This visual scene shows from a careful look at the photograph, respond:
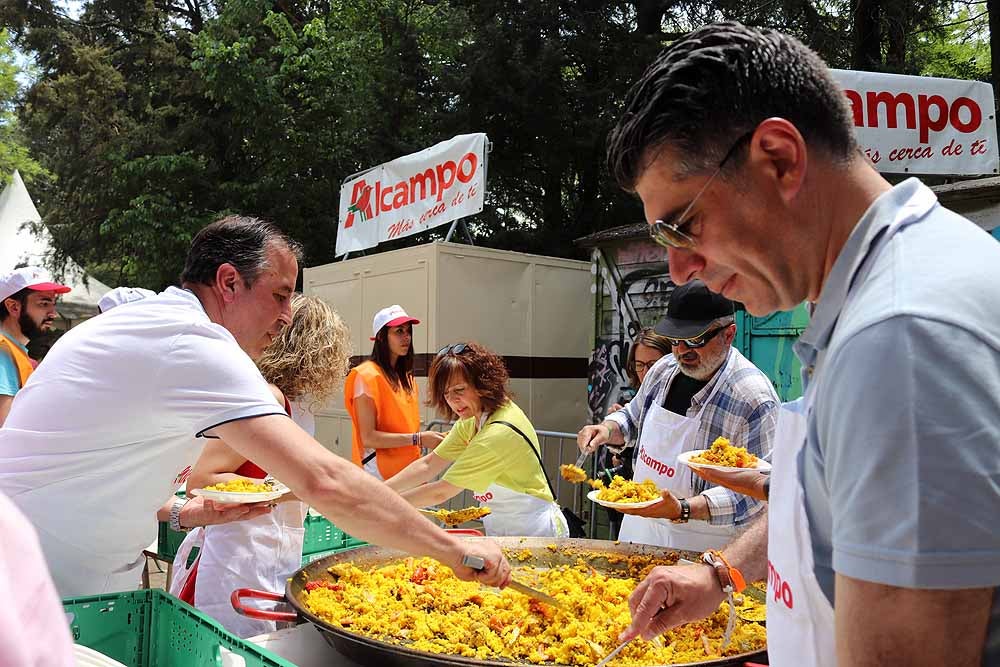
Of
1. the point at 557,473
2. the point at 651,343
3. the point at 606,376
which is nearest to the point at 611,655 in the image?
the point at 651,343

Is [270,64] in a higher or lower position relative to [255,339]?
higher

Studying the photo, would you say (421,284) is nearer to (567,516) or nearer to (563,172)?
(567,516)

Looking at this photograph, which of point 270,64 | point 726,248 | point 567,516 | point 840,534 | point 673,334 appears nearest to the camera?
point 840,534

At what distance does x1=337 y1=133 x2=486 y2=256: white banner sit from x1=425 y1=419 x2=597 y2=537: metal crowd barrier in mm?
2464

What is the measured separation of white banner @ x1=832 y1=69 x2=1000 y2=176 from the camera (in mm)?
7109

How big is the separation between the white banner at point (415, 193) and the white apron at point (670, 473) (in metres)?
4.98

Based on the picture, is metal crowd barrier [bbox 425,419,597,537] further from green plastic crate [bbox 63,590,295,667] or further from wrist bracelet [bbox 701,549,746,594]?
green plastic crate [bbox 63,590,295,667]

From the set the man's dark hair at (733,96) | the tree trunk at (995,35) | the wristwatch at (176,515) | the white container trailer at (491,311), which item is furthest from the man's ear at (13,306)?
the tree trunk at (995,35)

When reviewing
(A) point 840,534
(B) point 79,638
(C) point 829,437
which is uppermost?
(C) point 829,437

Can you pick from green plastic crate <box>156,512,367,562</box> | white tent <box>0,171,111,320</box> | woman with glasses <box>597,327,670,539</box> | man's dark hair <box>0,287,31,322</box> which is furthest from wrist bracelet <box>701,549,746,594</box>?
white tent <box>0,171,111,320</box>

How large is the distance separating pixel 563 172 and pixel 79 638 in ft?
43.7

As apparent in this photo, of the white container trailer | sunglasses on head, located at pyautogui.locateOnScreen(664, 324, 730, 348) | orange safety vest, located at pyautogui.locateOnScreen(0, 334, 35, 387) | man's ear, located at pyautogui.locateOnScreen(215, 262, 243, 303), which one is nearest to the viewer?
man's ear, located at pyautogui.locateOnScreen(215, 262, 243, 303)

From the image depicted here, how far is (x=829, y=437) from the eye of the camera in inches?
34.9

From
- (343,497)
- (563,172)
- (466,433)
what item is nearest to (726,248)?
(343,497)
